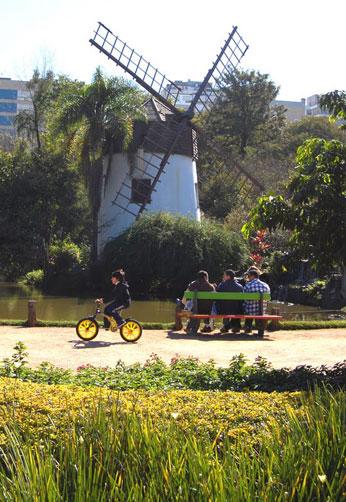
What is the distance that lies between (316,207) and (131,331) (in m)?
5.83

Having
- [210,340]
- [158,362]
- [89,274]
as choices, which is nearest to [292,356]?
[210,340]

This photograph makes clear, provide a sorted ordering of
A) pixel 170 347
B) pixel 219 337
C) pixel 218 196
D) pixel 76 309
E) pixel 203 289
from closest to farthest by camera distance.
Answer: pixel 170 347 → pixel 219 337 → pixel 203 289 → pixel 76 309 → pixel 218 196

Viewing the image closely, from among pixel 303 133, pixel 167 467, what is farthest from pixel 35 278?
pixel 167 467

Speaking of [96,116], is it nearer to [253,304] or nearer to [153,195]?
[153,195]

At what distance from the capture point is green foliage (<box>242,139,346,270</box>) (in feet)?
28.7

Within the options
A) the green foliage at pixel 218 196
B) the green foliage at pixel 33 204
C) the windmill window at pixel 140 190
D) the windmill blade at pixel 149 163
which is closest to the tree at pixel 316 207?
the windmill blade at pixel 149 163

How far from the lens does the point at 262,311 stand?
51.1 ft

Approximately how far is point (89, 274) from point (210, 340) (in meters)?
20.5

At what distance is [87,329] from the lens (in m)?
13.9

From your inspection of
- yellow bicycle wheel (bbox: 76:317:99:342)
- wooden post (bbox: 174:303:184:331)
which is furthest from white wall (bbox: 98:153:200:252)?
yellow bicycle wheel (bbox: 76:317:99:342)

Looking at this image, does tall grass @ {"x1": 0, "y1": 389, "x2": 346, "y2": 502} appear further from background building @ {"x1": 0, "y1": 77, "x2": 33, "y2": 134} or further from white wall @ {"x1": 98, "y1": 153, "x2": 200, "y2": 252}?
background building @ {"x1": 0, "y1": 77, "x2": 33, "y2": 134}

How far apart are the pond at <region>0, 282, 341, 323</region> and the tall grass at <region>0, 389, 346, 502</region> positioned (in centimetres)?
1791

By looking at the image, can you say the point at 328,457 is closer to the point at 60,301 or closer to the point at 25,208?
the point at 60,301

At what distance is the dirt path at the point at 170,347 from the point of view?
11859 mm
